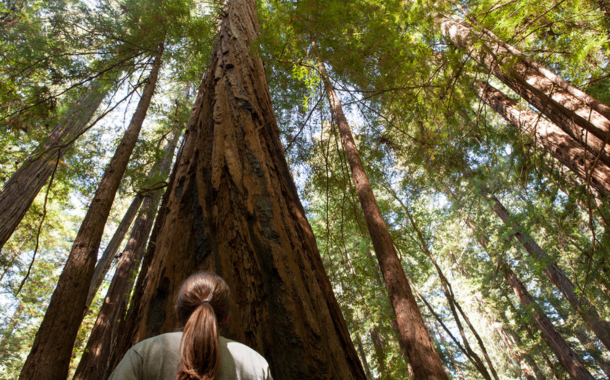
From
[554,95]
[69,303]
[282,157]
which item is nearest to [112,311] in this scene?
[69,303]

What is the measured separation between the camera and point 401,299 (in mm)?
3137

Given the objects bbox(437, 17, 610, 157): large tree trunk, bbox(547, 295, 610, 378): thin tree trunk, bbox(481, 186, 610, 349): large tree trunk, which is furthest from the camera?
bbox(547, 295, 610, 378): thin tree trunk

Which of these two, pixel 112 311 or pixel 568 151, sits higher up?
pixel 568 151

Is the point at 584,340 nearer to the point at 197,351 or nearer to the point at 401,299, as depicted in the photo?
the point at 401,299

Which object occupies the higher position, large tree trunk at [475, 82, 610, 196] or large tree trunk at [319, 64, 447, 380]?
large tree trunk at [475, 82, 610, 196]

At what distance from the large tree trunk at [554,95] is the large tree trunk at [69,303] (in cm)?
417

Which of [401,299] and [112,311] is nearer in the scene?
[401,299]

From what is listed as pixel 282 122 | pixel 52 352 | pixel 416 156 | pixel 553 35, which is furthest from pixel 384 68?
pixel 52 352

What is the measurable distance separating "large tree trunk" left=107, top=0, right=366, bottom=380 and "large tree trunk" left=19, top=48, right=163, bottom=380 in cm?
104

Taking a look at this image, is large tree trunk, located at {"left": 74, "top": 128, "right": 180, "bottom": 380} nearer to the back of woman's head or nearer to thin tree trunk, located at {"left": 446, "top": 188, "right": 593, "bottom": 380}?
the back of woman's head

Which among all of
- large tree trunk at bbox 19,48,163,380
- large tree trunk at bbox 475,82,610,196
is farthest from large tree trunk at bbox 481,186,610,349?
large tree trunk at bbox 19,48,163,380

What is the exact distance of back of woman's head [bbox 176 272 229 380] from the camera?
94 centimetres

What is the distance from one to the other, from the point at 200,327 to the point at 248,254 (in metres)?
0.61

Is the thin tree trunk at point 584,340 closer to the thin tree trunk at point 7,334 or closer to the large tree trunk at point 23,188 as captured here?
the large tree trunk at point 23,188
